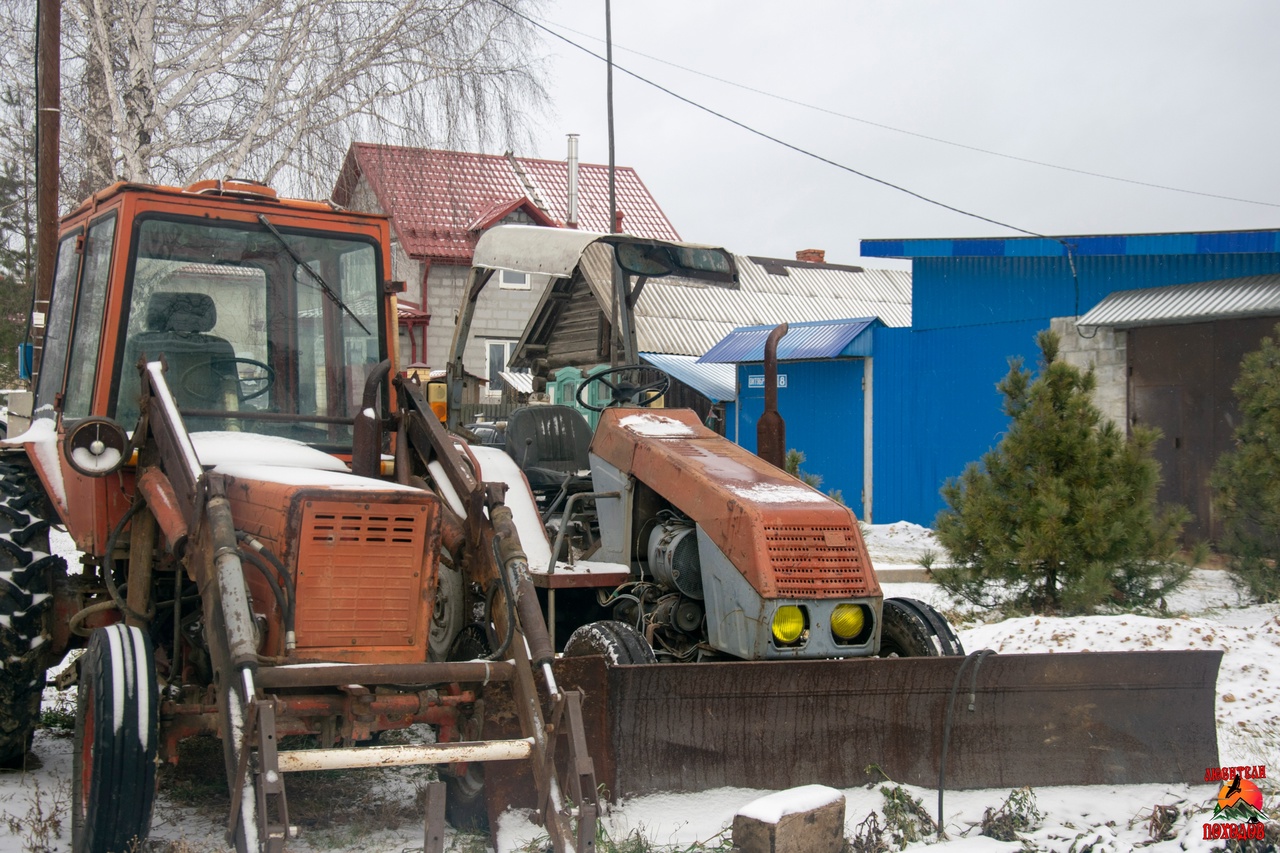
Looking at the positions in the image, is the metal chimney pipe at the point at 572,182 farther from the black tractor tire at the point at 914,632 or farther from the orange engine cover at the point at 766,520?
the black tractor tire at the point at 914,632

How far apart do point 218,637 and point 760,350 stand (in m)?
14.2

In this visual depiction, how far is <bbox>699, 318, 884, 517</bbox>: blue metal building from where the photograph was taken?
16.4m

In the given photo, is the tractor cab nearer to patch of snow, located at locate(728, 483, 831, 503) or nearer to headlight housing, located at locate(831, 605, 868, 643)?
patch of snow, located at locate(728, 483, 831, 503)

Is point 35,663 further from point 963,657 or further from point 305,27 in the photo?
point 305,27

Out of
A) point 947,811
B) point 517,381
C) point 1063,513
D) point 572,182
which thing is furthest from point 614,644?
point 572,182

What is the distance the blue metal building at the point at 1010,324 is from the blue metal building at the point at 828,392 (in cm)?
27

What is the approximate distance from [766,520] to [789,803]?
109cm

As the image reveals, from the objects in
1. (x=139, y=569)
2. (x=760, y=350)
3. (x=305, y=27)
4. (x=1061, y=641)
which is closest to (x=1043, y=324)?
(x=760, y=350)

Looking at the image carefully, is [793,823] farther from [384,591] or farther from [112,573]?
[112,573]

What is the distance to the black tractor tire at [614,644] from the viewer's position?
481 cm

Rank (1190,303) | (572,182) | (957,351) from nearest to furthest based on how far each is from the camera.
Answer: (1190,303) → (957,351) → (572,182)

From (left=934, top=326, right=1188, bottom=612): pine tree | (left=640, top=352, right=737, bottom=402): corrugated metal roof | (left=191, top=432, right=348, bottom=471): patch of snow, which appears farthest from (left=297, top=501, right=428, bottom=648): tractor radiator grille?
(left=640, top=352, right=737, bottom=402): corrugated metal roof

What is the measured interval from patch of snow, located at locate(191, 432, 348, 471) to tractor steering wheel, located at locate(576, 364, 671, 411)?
1.65 m

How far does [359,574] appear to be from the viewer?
3939 mm
